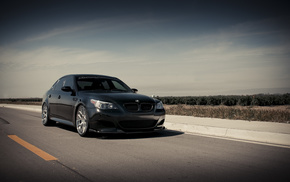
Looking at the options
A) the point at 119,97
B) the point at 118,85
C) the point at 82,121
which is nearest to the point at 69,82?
the point at 118,85

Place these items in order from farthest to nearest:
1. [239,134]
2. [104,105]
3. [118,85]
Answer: [118,85], [239,134], [104,105]

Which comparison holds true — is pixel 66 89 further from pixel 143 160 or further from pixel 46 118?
pixel 143 160

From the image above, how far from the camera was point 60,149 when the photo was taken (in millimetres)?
6027

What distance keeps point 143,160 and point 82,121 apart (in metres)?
3.09

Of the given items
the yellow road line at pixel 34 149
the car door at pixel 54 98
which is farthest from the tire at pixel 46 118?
the yellow road line at pixel 34 149

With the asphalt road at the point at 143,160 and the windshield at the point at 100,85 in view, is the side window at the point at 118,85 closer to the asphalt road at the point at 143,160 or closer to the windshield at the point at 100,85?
the windshield at the point at 100,85

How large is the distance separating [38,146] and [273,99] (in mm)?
39097

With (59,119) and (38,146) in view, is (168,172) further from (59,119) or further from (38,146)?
(59,119)

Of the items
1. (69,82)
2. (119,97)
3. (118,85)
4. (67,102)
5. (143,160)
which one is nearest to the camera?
(143,160)

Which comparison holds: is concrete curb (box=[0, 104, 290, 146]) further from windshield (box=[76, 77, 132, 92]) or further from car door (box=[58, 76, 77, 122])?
car door (box=[58, 76, 77, 122])

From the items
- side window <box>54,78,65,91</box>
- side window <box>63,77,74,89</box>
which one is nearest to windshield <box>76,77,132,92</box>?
side window <box>63,77,74,89</box>

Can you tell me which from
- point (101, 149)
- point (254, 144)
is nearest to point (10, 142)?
point (101, 149)

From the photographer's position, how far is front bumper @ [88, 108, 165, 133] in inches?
279

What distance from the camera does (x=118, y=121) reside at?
7.08 metres
